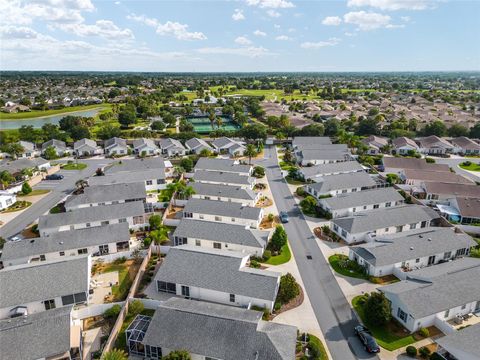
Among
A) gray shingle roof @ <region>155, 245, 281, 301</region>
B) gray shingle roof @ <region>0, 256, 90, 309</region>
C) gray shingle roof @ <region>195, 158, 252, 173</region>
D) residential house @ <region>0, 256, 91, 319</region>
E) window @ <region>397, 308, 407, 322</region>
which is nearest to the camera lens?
window @ <region>397, 308, 407, 322</region>

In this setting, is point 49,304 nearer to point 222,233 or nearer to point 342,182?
point 222,233

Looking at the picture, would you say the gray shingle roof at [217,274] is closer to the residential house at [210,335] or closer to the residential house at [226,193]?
the residential house at [210,335]

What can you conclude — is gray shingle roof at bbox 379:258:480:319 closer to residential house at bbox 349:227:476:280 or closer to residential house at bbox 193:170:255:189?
residential house at bbox 349:227:476:280

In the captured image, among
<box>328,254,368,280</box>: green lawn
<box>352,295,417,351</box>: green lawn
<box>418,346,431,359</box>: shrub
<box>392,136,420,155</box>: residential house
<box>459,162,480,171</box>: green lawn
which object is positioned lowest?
<box>352,295,417,351</box>: green lawn

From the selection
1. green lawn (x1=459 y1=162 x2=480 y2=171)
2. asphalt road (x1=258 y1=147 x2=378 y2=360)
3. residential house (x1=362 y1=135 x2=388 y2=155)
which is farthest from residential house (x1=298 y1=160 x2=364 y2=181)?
green lawn (x1=459 y1=162 x2=480 y2=171)

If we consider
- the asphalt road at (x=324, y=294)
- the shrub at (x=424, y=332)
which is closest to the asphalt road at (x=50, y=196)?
the asphalt road at (x=324, y=294)
